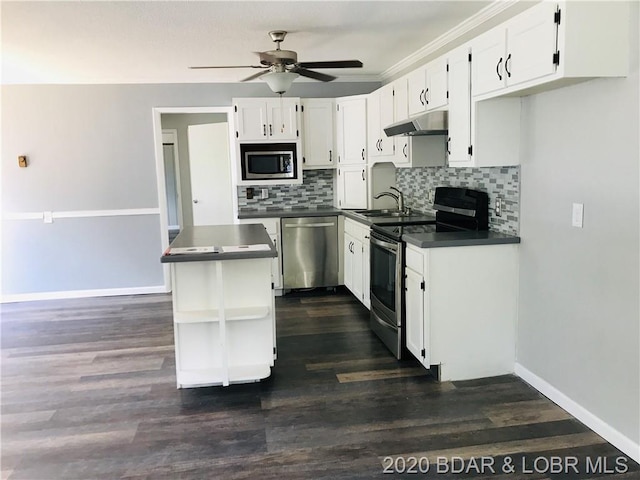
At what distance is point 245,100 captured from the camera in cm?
556

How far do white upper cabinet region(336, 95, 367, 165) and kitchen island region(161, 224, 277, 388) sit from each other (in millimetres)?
2473

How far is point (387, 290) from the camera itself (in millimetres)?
3916

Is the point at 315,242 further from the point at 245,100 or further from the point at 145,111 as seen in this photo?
the point at 145,111

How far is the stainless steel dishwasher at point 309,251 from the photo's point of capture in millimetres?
5609

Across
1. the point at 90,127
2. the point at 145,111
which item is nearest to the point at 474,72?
the point at 145,111

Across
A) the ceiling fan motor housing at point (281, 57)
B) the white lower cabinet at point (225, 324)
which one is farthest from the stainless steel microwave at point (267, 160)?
the white lower cabinet at point (225, 324)

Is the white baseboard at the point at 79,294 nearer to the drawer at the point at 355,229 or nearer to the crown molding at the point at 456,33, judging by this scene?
the drawer at the point at 355,229

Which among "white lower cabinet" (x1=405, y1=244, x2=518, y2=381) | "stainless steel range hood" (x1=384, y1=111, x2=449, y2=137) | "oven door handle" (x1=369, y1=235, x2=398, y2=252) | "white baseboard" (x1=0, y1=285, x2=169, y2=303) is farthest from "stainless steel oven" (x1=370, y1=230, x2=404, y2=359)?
"white baseboard" (x1=0, y1=285, x2=169, y2=303)

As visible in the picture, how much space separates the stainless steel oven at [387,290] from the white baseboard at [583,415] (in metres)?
0.85

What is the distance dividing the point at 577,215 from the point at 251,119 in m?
3.75

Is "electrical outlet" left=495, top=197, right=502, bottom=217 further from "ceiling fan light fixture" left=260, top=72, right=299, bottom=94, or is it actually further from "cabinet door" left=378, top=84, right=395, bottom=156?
"ceiling fan light fixture" left=260, top=72, right=299, bottom=94

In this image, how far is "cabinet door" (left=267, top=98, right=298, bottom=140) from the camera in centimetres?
563

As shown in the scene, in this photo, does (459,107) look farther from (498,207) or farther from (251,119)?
(251,119)

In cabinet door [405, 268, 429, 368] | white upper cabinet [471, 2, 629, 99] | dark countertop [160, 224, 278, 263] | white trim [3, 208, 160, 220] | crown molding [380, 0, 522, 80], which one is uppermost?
crown molding [380, 0, 522, 80]
